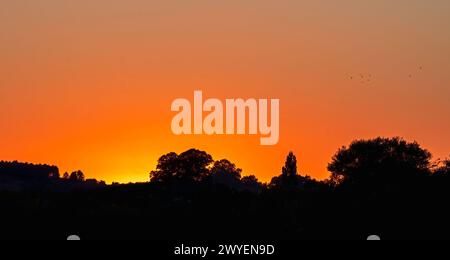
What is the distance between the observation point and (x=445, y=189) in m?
150

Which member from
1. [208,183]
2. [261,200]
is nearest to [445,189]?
[261,200]

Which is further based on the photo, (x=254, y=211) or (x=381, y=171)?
(x=381, y=171)

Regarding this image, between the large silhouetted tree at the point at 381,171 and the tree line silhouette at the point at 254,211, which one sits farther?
the large silhouetted tree at the point at 381,171

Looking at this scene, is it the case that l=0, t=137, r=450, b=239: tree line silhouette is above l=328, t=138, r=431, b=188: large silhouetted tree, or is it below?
below

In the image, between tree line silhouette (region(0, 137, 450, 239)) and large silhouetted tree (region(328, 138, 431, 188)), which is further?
large silhouetted tree (region(328, 138, 431, 188))

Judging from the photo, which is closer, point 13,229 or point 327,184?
point 13,229

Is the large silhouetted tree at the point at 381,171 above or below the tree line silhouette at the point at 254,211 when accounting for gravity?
above
